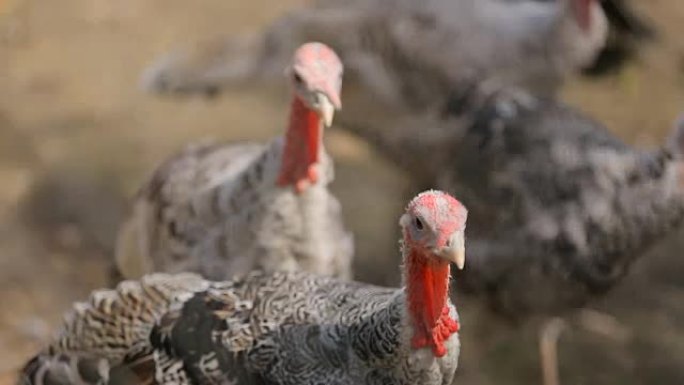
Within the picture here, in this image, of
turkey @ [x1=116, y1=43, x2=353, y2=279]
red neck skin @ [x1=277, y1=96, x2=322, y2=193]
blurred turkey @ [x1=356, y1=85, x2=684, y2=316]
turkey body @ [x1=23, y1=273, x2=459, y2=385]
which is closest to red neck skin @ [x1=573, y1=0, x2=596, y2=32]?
blurred turkey @ [x1=356, y1=85, x2=684, y2=316]

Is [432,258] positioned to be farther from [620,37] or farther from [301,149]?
[620,37]

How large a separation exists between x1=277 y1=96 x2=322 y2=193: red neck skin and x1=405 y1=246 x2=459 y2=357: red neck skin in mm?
611

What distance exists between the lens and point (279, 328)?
2.23 meters

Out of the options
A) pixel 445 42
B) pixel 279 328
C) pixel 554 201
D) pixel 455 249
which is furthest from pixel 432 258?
pixel 445 42

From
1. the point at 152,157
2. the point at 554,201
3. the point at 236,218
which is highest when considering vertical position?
the point at 236,218

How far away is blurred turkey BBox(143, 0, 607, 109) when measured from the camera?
3.49 metres

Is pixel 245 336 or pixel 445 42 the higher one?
pixel 445 42

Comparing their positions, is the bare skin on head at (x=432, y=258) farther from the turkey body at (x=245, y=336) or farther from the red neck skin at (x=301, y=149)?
the red neck skin at (x=301, y=149)

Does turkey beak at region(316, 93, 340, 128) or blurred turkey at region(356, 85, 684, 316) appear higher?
turkey beak at region(316, 93, 340, 128)

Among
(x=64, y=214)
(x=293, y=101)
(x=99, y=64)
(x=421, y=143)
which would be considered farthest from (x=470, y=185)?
(x=99, y=64)

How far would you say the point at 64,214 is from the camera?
12.9ft

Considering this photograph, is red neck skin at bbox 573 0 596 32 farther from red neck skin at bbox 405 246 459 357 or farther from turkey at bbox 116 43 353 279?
red neck skin at bbox 405 246 459 357

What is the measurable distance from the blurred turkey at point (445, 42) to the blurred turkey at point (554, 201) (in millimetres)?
385

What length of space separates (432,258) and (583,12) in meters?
1.84
